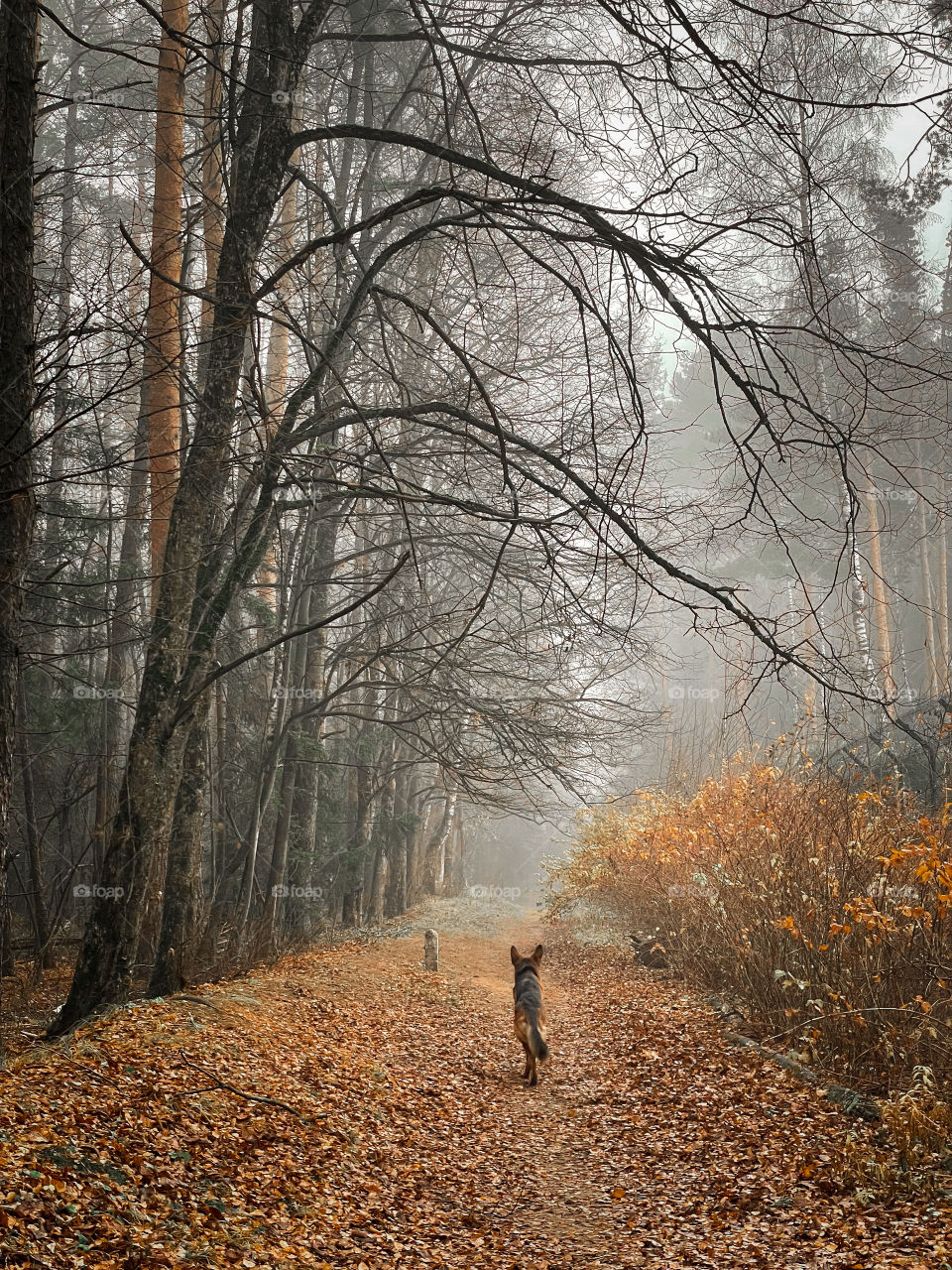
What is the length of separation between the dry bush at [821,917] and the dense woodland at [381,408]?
1074 mm

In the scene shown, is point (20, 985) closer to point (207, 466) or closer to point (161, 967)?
point (161, 967)

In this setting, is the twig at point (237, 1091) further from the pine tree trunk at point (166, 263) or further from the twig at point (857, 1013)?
the pine tree trunk at point (166, 263)

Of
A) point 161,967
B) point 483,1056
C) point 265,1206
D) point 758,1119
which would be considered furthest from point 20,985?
point 758,1119

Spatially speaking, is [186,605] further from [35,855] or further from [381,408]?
[35,855]

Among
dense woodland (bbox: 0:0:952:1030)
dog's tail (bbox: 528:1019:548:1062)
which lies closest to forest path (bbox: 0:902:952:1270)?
dog's tail (bbox: 528:1019:548:1062)

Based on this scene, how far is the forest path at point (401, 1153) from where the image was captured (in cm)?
364

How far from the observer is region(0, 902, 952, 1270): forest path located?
364cm

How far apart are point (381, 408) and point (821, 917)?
505 centimetres

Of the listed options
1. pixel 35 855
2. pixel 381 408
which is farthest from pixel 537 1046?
pixel 35 855

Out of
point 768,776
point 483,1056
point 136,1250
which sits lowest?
point 483,1056

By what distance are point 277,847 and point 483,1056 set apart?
519 centimetres

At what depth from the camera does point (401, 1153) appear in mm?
5375

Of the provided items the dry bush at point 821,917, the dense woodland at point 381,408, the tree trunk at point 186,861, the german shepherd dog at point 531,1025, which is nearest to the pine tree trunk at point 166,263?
the dense woodland at point 381,408

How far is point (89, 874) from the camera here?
13.2m
